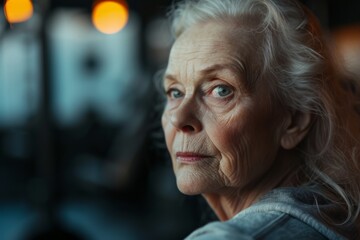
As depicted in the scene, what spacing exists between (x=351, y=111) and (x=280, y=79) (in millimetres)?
257

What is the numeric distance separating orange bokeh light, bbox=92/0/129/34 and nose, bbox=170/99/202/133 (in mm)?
4127

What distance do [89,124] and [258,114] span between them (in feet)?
25.8

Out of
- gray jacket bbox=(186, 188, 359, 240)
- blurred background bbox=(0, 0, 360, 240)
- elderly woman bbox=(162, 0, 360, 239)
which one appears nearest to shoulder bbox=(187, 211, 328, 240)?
gray jacket bbox=(186, 188, 359, 240)

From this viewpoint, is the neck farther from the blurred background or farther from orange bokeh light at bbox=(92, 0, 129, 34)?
orange bokeh light at bbox=(92, 0, 129, 34)

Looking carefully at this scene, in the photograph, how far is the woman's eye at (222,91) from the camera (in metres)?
1.21

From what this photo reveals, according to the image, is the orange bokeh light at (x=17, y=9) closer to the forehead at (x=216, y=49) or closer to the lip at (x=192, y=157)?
the forehead at (x=216, y=49)

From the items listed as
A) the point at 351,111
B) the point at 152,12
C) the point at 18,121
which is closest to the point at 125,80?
the point at 18,121

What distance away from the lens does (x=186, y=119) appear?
1.19 metres

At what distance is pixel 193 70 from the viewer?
1241 millimetres

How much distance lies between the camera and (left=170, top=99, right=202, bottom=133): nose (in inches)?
46.9

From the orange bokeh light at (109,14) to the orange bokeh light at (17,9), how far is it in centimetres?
162

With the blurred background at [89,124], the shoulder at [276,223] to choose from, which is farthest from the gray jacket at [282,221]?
the blurred background at [89,124]

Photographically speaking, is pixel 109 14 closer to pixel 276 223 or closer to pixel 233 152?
pixel 233 152

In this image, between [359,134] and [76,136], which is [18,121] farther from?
[359,134]
